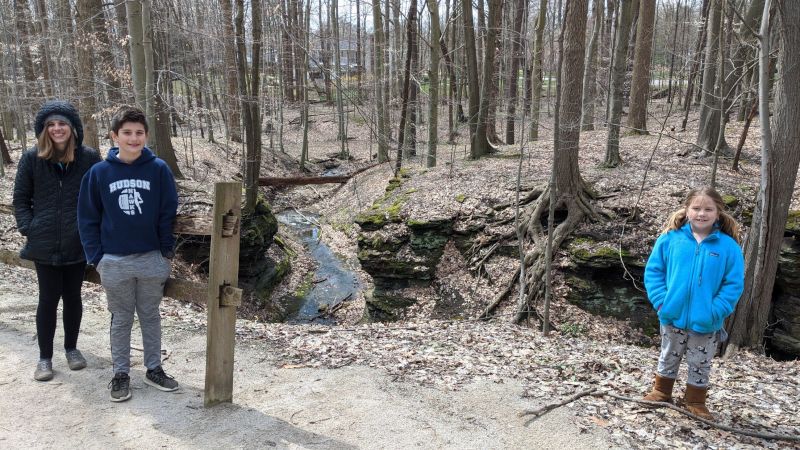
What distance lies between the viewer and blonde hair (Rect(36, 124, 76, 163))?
3846 millimetres

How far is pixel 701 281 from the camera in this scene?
366cm

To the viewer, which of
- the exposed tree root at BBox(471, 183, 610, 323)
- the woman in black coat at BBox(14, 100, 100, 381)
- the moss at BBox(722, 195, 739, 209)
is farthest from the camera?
the moss at BBox(722, 195, 739, 209)

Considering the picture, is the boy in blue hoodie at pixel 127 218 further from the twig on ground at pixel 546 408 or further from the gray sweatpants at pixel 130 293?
the twig on ground at pixel 546 408

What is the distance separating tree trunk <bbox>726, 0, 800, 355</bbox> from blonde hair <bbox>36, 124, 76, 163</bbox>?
268 inches

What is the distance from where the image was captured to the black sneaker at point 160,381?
13.5ft

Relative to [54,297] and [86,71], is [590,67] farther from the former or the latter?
[54,297]

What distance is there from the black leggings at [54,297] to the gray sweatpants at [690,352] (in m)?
4.73

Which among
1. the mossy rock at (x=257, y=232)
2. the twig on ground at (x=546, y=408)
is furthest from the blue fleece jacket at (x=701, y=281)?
the mossy rock at (x=257, y=232)

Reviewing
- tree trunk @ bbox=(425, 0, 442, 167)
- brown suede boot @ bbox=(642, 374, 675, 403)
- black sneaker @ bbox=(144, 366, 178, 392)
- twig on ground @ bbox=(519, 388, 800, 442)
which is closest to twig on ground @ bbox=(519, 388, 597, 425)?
twig on ground @ bbox=(519, 388, 800, 442)

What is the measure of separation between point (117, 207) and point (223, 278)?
35.7 inches

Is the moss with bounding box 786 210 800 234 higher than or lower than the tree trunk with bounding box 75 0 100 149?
lower

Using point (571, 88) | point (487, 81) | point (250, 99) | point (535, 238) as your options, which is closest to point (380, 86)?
point (487, 81)

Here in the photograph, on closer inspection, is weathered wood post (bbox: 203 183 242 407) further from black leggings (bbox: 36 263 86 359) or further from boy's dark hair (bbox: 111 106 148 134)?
black leggings (bbox: 36 263 86 359)

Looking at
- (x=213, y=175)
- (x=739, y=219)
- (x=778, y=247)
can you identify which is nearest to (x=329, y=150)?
(x=213, y=175)
